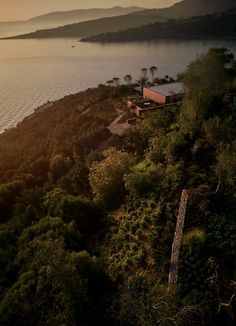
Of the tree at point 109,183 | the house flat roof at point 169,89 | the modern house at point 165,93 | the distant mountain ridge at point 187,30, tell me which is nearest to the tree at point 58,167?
the tree at point 109,183

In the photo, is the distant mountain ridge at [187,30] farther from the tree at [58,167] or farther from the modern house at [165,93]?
the tree at [58,167]

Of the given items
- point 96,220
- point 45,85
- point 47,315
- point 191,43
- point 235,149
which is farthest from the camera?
point 191,43

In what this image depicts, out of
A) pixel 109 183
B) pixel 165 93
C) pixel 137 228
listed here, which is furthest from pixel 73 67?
pixel 137 228

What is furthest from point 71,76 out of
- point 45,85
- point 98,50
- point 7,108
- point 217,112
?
point 217,112

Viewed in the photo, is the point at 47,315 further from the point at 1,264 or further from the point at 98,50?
the point at 98,50

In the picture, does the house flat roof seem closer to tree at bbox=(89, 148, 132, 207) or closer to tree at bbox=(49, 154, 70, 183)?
tree at bbox=(49, 154, 70, 183)

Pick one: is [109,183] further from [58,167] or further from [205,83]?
[205,83]

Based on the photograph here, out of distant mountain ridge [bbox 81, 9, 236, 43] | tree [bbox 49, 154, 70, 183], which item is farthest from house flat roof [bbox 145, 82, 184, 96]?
distant mountain ridge [bbox 81, 9, 236, 43]
